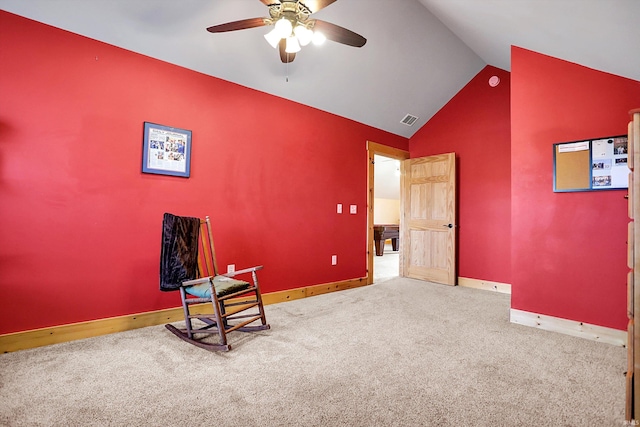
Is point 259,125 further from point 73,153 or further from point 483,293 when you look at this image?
point 483,293

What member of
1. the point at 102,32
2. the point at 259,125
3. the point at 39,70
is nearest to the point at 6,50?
the point at 39,70

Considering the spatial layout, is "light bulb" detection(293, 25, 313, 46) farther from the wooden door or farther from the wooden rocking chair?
the wooden door

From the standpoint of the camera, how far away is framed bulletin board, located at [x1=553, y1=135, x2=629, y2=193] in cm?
248

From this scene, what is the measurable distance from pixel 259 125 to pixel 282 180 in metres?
0.66

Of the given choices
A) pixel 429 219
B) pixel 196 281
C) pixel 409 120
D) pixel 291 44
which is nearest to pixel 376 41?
pixel 291 44

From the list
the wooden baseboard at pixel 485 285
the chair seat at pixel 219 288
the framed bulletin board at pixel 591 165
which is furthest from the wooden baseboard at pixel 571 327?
the chair seat at pixel 219 288

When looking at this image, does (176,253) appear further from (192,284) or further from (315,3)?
(315,3)

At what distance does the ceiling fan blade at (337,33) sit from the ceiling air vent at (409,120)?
2700 millimetres

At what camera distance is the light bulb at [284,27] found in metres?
1.97

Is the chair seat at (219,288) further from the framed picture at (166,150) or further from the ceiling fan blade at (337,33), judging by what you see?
the ceiling fan blade at (337,33)

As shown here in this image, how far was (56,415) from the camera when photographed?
4.82ft

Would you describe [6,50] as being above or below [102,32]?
below

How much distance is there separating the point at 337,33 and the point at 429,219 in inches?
131

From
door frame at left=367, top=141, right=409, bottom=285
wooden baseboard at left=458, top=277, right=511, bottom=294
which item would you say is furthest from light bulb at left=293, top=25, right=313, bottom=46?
wooden baseboard at left=458, top=277, right=511, bottom=294
